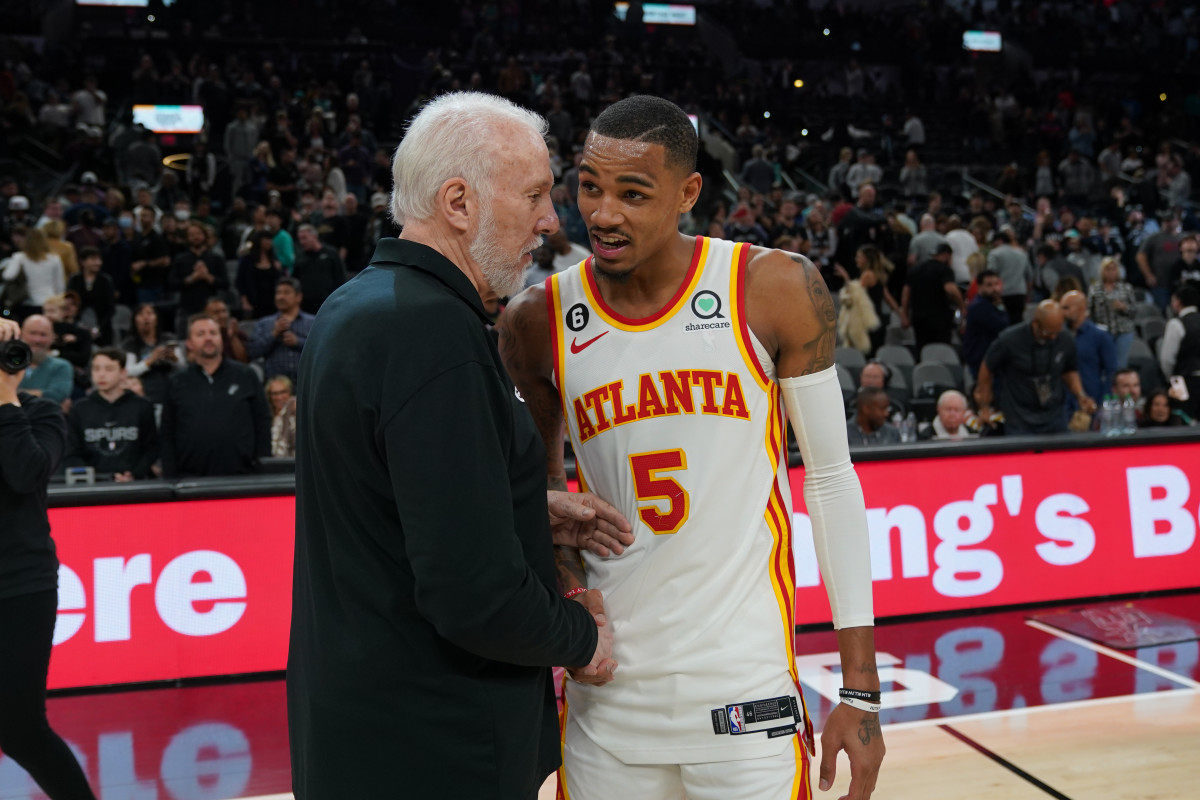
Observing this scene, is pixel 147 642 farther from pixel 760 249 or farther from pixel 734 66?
pixel 734 66

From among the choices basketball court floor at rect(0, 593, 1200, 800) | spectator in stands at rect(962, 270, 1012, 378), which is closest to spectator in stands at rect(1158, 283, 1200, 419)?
spectator in stands at rect(962, 270, 1012, 378)

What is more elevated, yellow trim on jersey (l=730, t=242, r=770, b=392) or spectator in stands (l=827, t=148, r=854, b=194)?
spectator in stands (l=827, t=148, r=854, b=194)

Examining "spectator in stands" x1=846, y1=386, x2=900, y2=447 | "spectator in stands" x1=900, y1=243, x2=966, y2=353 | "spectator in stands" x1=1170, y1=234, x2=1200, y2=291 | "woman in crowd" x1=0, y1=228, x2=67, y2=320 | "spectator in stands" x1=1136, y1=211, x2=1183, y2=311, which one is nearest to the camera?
"spectator in stands" x1=846, y1=386, x2=900, y2=447

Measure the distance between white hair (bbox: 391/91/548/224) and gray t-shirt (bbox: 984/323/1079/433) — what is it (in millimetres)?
7122

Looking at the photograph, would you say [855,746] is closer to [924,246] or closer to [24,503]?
[24,503]

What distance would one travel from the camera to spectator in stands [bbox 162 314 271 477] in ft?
21.8

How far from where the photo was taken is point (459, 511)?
5.05 ft

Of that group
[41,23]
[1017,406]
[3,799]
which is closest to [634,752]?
[3,799]

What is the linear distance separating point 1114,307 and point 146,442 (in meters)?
8.44

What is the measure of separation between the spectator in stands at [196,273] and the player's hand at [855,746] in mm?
8753

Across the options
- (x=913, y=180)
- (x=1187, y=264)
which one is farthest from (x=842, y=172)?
(x=1187, y=264)

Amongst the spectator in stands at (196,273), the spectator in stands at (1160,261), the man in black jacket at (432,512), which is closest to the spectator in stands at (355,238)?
the spectator in stands at (196,273)

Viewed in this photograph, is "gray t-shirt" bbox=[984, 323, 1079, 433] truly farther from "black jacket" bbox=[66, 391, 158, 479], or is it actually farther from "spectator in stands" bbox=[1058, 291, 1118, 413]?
"black jacket" bbox=[66, 391, 158, 479]

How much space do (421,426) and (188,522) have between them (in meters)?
4.31
